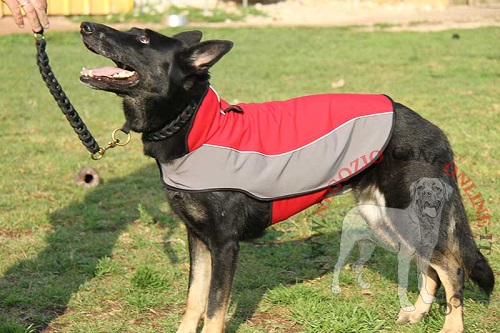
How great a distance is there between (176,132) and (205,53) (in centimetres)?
56

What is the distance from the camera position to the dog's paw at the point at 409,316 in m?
5.23

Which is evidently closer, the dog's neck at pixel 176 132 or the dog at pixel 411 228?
the dog's neck at pixel 176 132

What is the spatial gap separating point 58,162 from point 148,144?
4987 mm

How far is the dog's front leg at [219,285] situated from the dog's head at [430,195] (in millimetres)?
1335

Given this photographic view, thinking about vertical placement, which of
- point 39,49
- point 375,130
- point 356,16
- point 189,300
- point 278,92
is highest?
point 39,49

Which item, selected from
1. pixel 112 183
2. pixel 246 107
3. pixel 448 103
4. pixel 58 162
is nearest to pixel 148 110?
pixel 246 107

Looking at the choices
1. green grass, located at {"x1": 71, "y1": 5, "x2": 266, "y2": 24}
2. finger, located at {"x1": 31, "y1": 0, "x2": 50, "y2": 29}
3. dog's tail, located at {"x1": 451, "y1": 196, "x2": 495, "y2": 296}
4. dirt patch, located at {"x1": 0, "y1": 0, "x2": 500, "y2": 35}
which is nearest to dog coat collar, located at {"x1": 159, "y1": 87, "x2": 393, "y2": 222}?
dog's tail, located at {"x1": 451, "y1": 196, "x2": 495, "y2": 296}

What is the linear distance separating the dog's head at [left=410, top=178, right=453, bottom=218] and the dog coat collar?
1.21ft

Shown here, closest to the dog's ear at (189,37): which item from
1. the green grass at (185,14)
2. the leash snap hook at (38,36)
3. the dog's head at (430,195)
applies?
the leash snap hook at (38,36)

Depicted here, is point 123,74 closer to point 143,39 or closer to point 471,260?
point 143,39

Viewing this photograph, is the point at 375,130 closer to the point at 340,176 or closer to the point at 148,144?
the point at 340,176

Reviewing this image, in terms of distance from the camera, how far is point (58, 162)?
9.57 m

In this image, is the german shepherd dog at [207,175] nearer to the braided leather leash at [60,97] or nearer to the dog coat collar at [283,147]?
the dog coat collar at [283,147]

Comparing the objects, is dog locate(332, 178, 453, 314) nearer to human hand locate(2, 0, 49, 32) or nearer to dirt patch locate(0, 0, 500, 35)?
human hand locate(2, 0, 49, 32)
